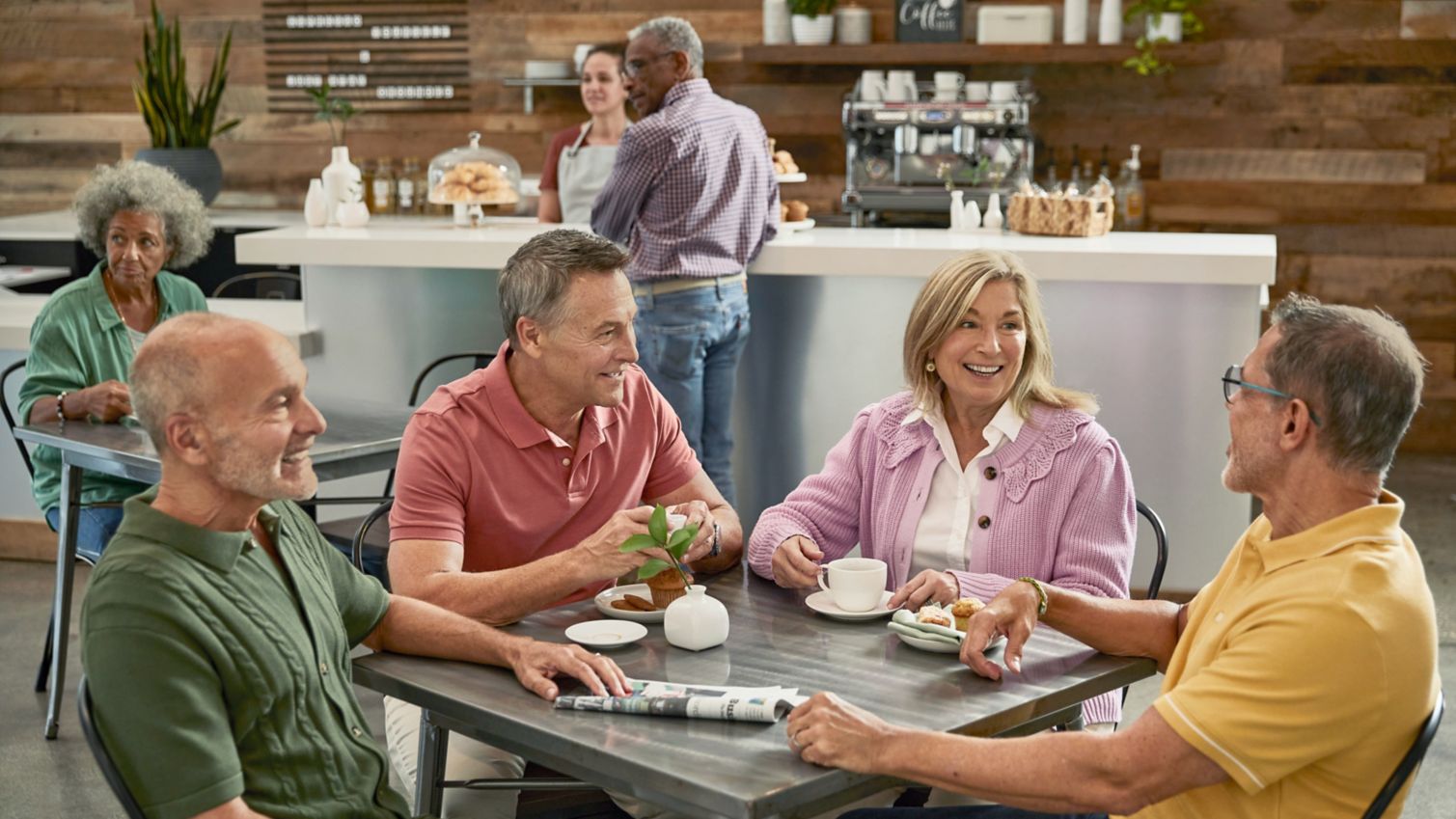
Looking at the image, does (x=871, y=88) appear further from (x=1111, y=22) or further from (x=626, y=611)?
(x=626, y=611)

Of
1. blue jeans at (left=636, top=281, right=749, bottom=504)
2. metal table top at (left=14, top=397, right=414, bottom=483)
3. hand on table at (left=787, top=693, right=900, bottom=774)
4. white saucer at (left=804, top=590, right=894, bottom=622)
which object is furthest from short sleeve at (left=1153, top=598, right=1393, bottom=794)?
blue jeans at (left=636, top=281, right=749, bottom=504)

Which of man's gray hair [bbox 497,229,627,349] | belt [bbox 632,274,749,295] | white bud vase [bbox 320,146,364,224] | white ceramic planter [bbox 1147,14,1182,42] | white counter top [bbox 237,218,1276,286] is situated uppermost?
white ceramic planter [bbox 1147,14,1182,42]

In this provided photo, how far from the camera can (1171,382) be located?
427 cm

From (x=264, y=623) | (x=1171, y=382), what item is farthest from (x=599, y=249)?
(x=1171, y=382)

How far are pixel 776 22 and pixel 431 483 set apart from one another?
4771 millimetres

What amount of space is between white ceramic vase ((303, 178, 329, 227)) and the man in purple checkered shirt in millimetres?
1123

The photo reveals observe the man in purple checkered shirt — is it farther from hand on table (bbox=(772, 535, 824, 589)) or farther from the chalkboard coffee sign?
the chalkboard coffee sign

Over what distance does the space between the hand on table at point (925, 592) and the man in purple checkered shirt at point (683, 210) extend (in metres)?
2.15

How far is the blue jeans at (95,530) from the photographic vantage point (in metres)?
3.49

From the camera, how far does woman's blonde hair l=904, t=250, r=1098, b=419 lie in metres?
2.51

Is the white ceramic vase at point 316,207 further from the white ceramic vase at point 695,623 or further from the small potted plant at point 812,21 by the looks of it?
the white ceramic vase at point 695,623

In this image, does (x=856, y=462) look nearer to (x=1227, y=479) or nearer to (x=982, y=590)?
(x=982, y=590)

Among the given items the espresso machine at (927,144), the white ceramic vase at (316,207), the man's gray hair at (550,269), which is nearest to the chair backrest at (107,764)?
the man's gray hair at (550,269)

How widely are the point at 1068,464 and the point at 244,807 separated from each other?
1351 millimetres
